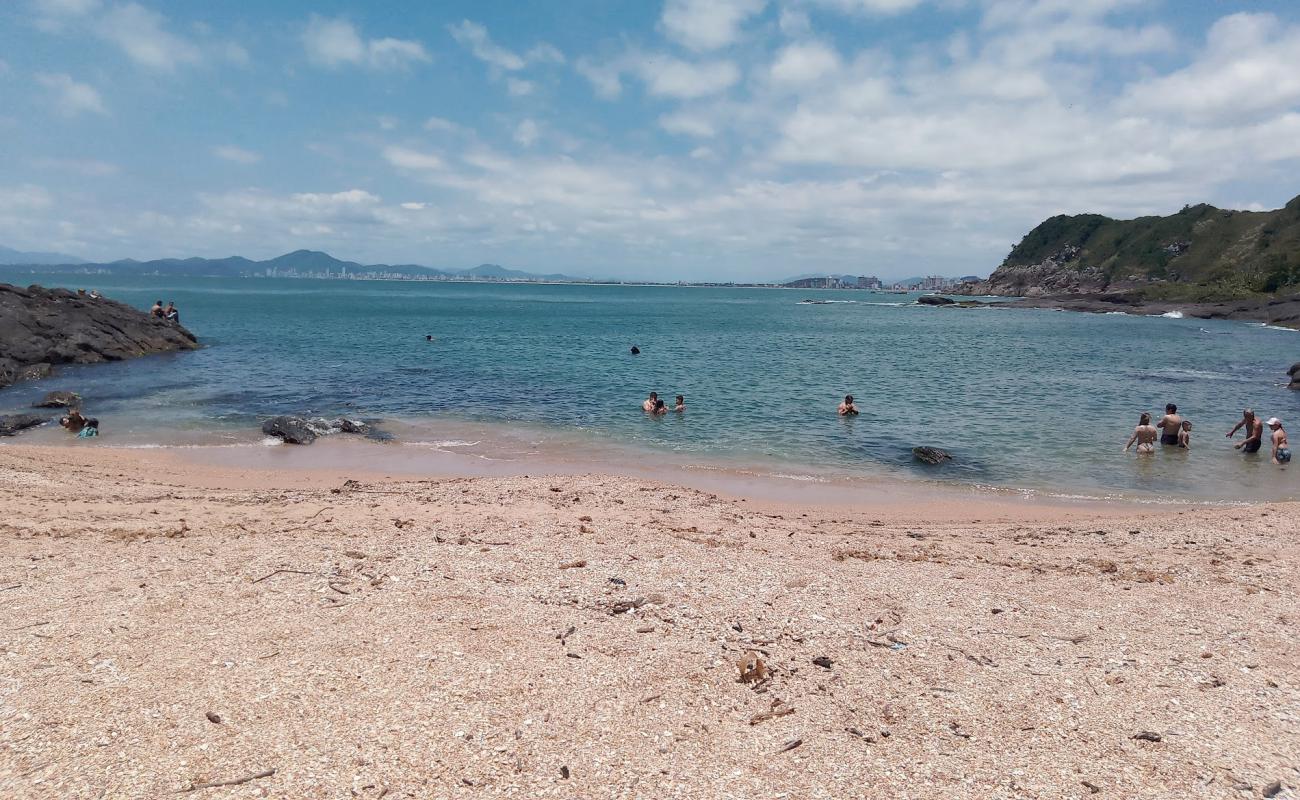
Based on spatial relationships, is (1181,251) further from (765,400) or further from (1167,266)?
(765,400)

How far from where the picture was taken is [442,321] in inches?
3319

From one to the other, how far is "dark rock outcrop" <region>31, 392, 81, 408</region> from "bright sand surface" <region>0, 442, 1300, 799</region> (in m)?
16.1

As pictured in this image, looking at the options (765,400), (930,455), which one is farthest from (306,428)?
(930,455)

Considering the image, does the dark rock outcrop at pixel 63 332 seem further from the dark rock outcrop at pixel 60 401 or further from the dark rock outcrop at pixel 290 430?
the dark rock outcrop at pixel 290 430

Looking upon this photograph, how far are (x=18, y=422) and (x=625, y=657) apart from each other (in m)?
24.1

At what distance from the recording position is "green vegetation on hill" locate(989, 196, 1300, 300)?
102375mm

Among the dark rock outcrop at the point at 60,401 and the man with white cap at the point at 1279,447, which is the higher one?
the man with white cap at the point at 1279,447

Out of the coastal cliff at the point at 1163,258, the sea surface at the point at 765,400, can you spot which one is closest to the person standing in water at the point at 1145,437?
the sea surface at the point at 765,400

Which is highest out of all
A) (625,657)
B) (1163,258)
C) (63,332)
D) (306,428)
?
(1163,258)

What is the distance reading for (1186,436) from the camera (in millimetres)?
20797

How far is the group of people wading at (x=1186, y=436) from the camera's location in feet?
62.4

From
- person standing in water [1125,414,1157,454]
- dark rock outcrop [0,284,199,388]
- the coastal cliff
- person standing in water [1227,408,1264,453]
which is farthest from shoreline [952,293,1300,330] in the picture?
dark rock outcrop [0,284,199,388]

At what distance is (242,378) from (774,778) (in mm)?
35038

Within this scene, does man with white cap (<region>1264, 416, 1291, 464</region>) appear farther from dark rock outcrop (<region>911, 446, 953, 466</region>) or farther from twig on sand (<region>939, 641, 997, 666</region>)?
twig on sand (<region>939, 641, 997, 666</region>)
